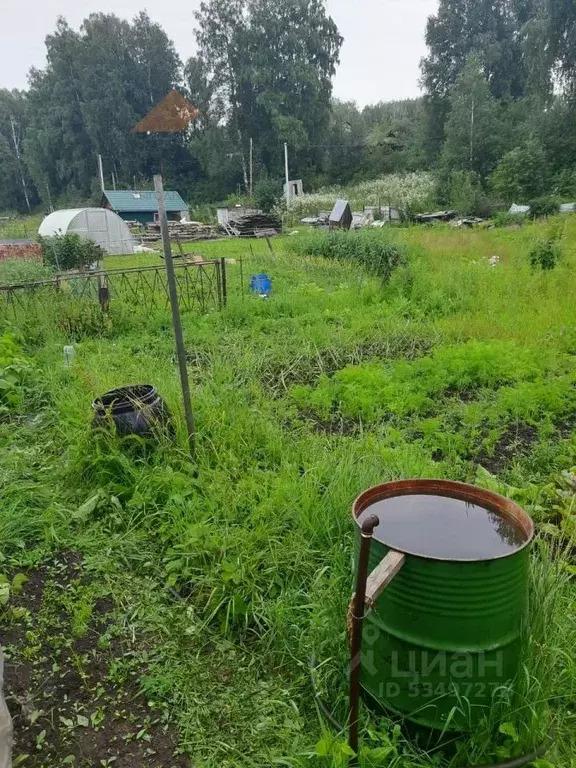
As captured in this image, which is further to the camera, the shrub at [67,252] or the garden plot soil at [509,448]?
the shrub at [67,252]

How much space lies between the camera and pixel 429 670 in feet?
5.26

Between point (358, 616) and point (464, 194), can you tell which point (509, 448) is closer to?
point (358, 616)

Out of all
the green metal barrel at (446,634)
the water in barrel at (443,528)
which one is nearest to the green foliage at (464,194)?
the water in barrel at (443,528)

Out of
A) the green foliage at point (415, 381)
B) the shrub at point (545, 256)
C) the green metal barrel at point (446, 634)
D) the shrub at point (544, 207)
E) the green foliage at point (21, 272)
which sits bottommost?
the green foliage at point (415, 381)

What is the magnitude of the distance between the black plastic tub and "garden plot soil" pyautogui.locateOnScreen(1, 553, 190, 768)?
1.12 m

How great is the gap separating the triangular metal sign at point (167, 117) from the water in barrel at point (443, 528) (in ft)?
8.91

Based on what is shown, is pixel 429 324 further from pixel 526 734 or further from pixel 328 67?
pixel 328 67

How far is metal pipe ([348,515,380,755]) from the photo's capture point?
1378 millimetres

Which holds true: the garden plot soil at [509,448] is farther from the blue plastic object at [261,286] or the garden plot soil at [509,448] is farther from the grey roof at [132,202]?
the grey roof at [132,202]

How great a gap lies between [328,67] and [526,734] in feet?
153

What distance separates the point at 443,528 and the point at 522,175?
82.9 feet

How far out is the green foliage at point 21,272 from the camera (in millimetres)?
10383

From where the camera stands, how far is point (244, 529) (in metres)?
2.63

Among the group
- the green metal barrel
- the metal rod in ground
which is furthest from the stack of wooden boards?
the green metal barrel
